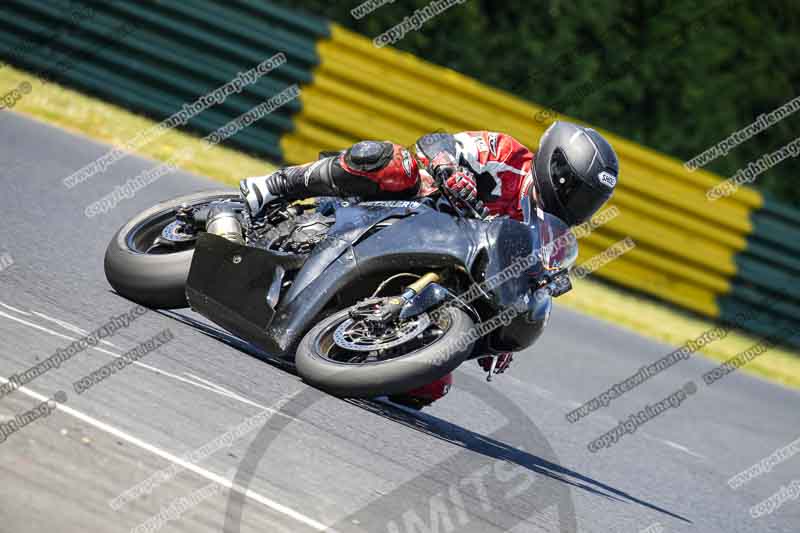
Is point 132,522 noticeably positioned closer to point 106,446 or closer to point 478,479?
point 106,446

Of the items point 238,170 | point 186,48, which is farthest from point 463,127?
point 186,48

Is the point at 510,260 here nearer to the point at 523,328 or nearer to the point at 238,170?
the point at 523,328

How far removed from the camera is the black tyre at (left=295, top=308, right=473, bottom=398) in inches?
208

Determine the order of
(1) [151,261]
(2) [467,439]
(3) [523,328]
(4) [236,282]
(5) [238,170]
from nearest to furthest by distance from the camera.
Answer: (3) [523,328], (4) [236,282], (2) [467,439], (1) [151,261], (5) [238,170]

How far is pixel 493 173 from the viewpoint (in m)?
6.07

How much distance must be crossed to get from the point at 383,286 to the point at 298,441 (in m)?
1.13

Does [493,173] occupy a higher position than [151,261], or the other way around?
[493,173]

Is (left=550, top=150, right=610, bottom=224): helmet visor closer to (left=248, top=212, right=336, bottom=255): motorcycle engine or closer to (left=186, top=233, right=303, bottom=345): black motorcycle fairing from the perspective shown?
(left=248, top=212, right=336, bottom=255): motorcycle engine

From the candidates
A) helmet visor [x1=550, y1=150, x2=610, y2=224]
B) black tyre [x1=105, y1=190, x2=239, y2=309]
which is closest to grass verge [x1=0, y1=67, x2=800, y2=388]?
black tyre [x1=105, y1=190, x2=239, y2=309]

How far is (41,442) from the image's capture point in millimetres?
4156

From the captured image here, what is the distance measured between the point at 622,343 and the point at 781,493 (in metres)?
3.14

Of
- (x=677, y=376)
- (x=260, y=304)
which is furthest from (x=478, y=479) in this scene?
(x=677, y=376)

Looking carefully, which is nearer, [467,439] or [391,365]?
[391,365]

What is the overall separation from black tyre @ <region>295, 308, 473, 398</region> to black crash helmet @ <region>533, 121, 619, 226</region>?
83 centimetres
